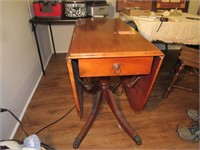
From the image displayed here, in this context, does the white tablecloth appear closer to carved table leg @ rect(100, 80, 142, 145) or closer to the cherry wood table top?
the cherry wood table top

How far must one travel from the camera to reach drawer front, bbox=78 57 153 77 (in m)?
0.92

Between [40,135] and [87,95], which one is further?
[87,95]

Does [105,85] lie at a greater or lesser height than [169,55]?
greater

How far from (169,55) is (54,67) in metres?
1.92

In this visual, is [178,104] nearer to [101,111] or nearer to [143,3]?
[101,111]

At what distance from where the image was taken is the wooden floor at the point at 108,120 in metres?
1.28

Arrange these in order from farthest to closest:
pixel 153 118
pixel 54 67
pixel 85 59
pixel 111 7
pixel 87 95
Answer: pixel 111 7 → pixel 54 67 → pixel 87 95 → pixel 153 118 → pixel 85 59

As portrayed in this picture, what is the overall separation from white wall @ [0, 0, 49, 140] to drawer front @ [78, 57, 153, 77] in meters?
0.70

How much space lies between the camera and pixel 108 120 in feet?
4.85

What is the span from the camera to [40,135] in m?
1.34

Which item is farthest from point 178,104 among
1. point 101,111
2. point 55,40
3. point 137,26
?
point 55,40

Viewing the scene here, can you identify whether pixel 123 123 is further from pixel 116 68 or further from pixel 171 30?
pixel 171 30

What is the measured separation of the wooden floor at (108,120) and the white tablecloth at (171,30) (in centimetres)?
59

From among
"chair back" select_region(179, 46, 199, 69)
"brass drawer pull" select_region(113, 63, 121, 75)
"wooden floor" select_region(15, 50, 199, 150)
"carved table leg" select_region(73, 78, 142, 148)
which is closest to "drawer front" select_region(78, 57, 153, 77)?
"brass drawer pull" select_region(113, 63, 121, 75)
